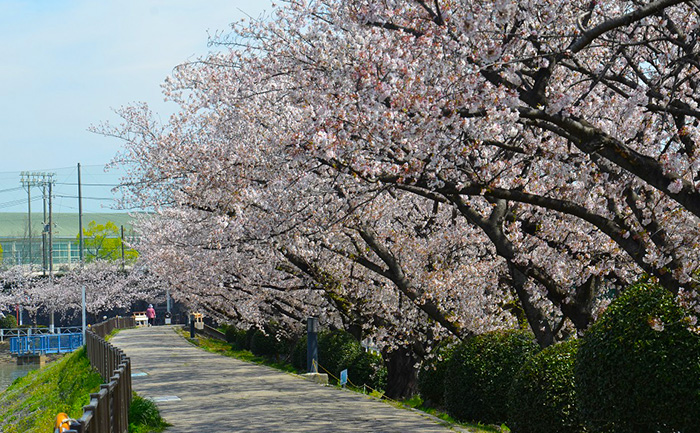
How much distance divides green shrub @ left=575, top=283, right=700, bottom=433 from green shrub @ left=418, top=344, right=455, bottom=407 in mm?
6653

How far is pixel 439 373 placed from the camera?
1422 cm

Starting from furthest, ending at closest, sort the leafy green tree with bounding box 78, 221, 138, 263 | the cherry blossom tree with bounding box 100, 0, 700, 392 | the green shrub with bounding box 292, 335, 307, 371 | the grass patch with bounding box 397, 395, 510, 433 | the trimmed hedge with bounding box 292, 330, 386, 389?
the leafy green tree with bounding box 78, 221, 138, 263, the green shrub with bounding box 292, 335, 307, 371, the trimmed hedge with bounding box 292, 330, 386, 389, the grass patch with bounding box 397, 395, 510, 433, the cherry blossom tree with bounding box 100, 0, 700, 392

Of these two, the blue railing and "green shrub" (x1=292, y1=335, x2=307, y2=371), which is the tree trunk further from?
the blue railing

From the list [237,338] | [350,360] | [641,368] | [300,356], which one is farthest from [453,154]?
[237,338]

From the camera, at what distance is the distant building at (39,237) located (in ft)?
361

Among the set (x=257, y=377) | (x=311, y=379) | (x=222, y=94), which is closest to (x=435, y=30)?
(x=222, y=94)

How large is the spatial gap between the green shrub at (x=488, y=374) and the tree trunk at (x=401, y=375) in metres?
6.75

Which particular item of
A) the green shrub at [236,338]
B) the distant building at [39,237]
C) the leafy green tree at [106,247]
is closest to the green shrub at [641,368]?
the green shrub at [236,338]

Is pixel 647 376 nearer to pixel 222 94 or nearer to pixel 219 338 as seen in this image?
pixel 222 94

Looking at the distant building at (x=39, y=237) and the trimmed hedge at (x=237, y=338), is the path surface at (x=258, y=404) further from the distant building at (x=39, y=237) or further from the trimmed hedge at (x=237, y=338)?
the distant building at (x=39, y=237)

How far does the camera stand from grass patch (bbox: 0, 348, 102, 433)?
789 inches

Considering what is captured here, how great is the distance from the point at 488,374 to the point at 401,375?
784cm

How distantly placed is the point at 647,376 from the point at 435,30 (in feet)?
13.6

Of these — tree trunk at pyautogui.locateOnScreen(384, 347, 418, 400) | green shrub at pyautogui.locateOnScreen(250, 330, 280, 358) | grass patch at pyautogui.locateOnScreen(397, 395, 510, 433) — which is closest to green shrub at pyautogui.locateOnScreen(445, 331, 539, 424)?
grass patch at pyautogui.locateOnScreen(397, 395, 510, 433)
